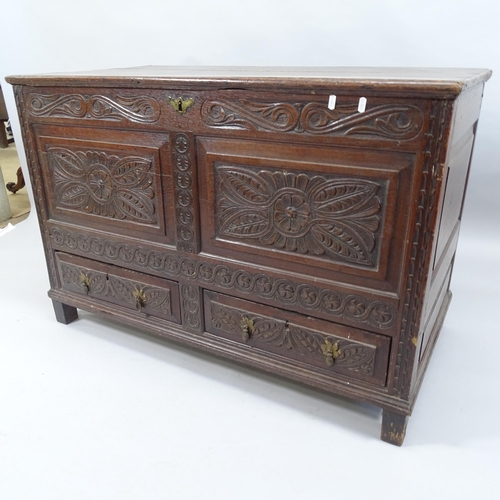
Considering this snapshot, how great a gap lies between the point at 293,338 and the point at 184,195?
0.57 meters

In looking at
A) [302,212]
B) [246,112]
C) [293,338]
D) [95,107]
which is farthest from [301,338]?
[95,107]

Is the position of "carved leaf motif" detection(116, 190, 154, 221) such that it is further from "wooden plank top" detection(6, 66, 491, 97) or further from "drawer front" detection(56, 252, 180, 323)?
"wooden plank top" detection(6, 66, 491, 97)

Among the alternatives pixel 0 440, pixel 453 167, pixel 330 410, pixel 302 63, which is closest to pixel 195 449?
pixel 330 410

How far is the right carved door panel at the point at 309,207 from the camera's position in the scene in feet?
3.99

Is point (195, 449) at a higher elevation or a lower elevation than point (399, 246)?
lower

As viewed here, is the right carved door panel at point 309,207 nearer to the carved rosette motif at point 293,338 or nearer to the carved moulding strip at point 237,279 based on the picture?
the carved moulding strip at point 237,279

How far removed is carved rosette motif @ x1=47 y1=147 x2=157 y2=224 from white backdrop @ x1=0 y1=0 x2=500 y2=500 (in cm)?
56

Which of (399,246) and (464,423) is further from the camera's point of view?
(464,423)

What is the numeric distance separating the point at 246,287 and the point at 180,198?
353mm

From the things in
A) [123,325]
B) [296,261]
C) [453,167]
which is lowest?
[123,325]

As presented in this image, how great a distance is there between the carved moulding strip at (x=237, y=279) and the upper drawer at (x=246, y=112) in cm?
43

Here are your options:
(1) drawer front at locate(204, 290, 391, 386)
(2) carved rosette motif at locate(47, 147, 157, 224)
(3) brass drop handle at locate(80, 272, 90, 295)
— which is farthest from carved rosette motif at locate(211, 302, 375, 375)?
(3) brass drop handle at locate(80, 272, 90, 295)

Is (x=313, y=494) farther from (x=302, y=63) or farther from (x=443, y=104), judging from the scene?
(x=302, y=63)

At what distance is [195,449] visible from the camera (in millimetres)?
1411
